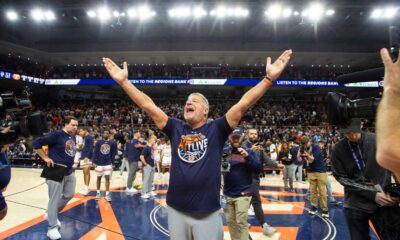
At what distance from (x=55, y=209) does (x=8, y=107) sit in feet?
9.22

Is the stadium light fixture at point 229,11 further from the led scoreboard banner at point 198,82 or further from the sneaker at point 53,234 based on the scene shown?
the sneaker at point 53,234

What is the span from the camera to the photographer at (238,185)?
12.7ft

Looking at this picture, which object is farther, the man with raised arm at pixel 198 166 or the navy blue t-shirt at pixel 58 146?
the navy blue t-shirt at pixel 58 146

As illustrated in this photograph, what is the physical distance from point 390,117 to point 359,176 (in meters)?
2.22

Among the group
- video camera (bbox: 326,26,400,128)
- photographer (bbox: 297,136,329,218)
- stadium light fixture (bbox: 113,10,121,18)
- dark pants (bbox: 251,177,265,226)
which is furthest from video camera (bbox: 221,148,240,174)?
stadium light fixture (bbox: 113,10,121,18)

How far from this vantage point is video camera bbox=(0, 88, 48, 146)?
2.48 meters

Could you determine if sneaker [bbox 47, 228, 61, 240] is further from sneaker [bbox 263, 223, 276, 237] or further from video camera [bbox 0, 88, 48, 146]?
sneaker [bbox 263, 223, 276, 237]

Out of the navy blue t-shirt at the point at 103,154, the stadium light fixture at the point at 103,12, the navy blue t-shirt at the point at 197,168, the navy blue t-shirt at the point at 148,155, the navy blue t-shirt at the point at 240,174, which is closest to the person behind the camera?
the navy blue t-shirt at the point at 197,168

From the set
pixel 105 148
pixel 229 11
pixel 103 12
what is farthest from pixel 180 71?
pixel 105 148

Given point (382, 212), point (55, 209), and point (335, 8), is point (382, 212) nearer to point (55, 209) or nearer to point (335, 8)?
point (55, 209)

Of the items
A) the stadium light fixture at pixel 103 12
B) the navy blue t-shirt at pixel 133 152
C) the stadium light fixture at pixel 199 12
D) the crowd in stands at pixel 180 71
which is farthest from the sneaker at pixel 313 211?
the crowd in stands at pixel 180 71

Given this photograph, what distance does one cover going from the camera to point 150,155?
26.9ft

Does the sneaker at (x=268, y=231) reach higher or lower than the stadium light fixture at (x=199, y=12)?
lower

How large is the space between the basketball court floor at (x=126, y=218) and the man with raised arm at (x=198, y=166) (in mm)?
2814
